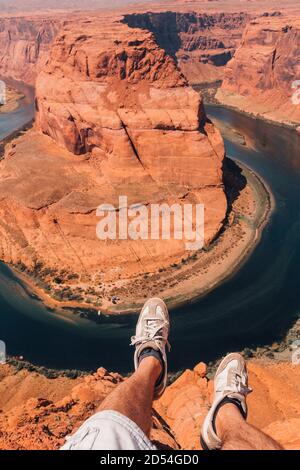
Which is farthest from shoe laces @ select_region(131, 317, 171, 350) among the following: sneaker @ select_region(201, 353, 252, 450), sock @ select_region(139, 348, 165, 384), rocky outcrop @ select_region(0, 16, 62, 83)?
rocky outcrop @ select_region(0, 16, 62, 83)

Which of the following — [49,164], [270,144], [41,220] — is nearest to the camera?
[41,220]

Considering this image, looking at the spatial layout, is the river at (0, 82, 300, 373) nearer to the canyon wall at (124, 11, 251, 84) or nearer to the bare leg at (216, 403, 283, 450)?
the bare leg at (216, 403, 283, 450)

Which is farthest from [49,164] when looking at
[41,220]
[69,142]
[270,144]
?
[270,144]

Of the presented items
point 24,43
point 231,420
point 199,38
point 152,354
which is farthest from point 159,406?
point 24,43

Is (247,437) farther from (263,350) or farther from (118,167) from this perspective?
(118,167)

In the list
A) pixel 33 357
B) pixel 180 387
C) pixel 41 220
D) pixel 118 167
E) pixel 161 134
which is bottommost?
pixel 33 357

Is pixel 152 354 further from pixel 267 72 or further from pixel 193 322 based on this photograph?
pixel 267 72

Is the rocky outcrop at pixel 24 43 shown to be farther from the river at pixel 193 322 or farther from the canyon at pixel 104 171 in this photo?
the river at pixel 193 322

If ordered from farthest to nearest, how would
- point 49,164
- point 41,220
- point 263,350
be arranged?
1. point 49,164
2. point 41,220
3. point 263,350

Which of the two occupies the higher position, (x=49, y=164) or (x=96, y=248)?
(x=49, y=164)
